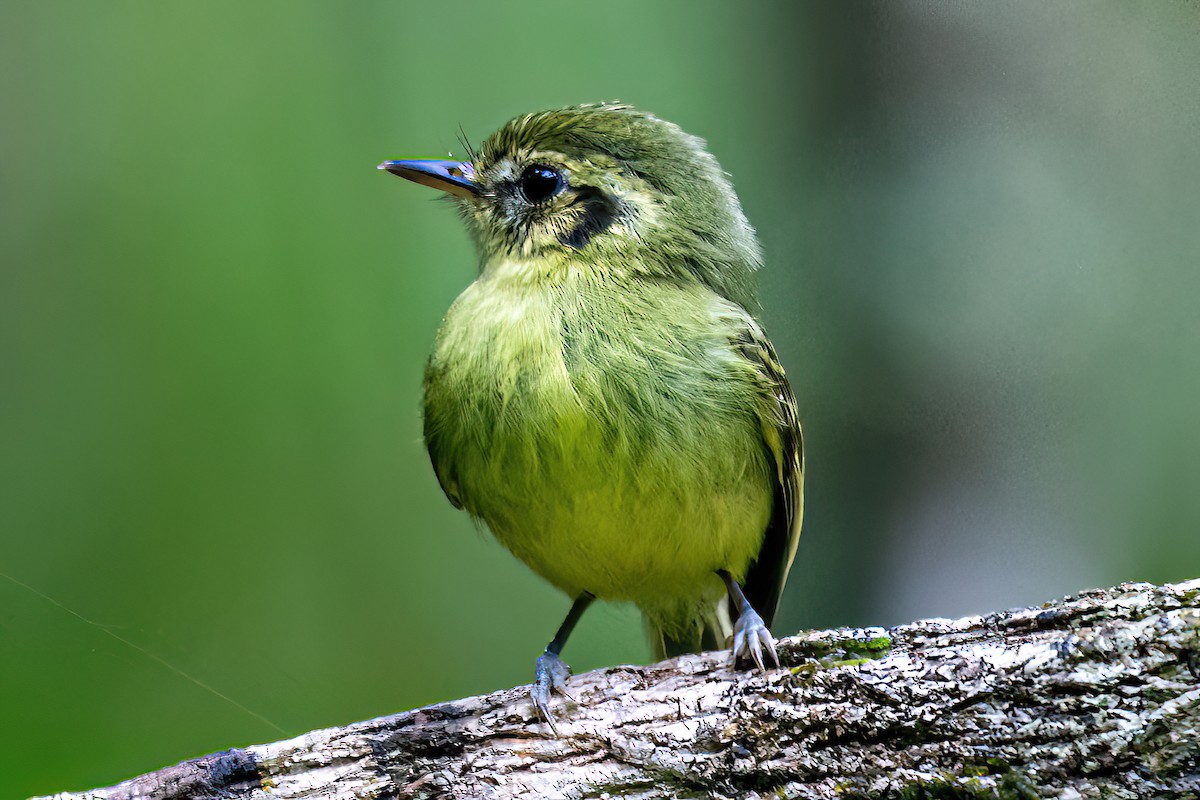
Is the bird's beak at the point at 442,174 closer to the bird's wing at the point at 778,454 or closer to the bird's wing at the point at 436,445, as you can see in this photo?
the bird's wing at the point at 436,445

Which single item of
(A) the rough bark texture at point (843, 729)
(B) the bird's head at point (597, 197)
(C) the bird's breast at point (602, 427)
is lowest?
(A) the rough bark texture at point (843, 729)

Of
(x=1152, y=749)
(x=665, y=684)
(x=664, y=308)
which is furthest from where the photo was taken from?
(x=664, y=308)

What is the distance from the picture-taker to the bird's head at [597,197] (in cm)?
258

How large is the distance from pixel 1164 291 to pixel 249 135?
2498 millimetres

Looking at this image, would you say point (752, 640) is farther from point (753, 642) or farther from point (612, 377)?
point (612, 377)

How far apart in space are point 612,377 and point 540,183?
62 cm

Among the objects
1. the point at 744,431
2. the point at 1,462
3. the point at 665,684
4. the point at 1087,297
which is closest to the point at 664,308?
the point at 744,431

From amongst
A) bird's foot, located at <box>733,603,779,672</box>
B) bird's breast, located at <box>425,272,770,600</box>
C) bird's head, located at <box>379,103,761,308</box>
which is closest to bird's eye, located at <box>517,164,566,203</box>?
bird's head, located at <box>379,103,761,308</box>

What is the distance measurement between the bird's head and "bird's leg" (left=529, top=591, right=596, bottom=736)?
931 millimetres

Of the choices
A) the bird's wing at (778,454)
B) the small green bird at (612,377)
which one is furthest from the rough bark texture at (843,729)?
the bird's wing at (778,454)

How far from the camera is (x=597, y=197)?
2.63 meters

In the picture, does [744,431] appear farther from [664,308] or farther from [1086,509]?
[1086,509]

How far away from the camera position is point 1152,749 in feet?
5.66

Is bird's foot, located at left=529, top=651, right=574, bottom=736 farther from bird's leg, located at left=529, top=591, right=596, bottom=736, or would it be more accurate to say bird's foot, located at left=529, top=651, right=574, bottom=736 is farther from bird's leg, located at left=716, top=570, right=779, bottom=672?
bird's leg, located at left=716, top=570, right=779, bottom=672
